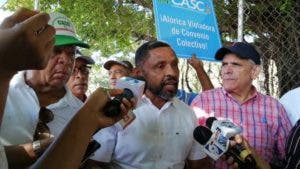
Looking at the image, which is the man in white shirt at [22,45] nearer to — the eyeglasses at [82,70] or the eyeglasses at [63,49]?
the eyeglasses at [63,49]

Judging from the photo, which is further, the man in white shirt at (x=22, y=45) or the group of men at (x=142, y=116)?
the group of men at (x=142, y=116)

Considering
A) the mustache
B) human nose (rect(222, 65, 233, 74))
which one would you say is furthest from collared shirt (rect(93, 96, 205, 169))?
human nose (rect(222, 65, 233, 74))

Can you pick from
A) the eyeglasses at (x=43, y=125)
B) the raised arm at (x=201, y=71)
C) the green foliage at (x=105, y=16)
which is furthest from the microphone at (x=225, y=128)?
the green foliage at (x=105, y=16)

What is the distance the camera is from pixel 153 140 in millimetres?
2680

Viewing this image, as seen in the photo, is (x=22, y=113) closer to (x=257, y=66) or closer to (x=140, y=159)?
(x=140, y=159)

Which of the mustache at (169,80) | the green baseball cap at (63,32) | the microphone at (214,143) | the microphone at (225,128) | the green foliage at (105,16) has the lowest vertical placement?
the microphone at (214,143)

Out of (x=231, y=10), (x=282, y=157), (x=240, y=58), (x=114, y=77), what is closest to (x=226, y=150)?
(x=282, y=157)

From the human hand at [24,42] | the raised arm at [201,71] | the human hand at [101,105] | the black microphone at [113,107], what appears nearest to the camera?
the human hand at [24,42]

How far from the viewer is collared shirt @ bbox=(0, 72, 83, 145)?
1951mm

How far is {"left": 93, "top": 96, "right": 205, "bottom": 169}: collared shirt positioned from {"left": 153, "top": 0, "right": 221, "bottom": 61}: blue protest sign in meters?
0.95

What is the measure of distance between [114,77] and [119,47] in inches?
144

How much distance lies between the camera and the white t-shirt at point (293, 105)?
315cm

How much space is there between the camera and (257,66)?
3498mm

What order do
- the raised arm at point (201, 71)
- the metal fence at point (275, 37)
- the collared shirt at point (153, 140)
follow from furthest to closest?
1. the metal fence at point (275, 37)
2. the raised arm at point (201, 71)
3. the collared shirt at point (153, 140)
